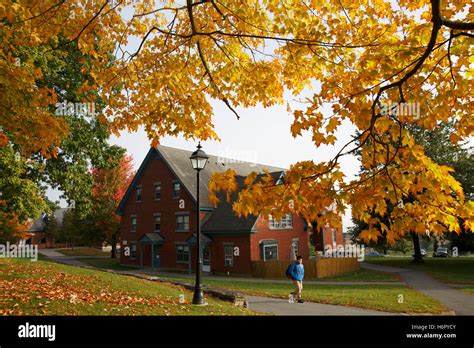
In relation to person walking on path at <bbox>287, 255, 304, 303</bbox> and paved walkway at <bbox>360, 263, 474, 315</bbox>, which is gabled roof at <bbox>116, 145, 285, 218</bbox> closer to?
paved walkway at <bbox>360, 263, 474, 315</bbox>

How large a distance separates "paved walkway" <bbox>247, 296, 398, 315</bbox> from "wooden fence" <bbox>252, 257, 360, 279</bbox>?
462 inches

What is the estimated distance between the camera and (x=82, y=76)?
798 inches

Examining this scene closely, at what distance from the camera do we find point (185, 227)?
32969 millimetres

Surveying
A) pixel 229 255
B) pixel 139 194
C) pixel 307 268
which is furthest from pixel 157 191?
pixel 307 268

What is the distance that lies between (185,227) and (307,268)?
41.0 ft

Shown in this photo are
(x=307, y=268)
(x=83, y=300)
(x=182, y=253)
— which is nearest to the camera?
(x=83, y=300)

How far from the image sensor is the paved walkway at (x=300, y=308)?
12.4 meters

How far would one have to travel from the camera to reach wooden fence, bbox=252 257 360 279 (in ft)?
86.0

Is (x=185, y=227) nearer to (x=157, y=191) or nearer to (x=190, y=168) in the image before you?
(x=157, y=191)

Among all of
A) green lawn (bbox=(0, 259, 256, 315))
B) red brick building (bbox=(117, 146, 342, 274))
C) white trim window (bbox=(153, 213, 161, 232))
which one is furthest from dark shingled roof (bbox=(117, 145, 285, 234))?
green lawn (bbox=(0, 259, 256, 315))

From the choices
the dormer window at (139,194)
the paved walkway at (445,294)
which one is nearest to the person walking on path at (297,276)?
the paved walkway at (445,294)

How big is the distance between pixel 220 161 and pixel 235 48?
29.4 m
